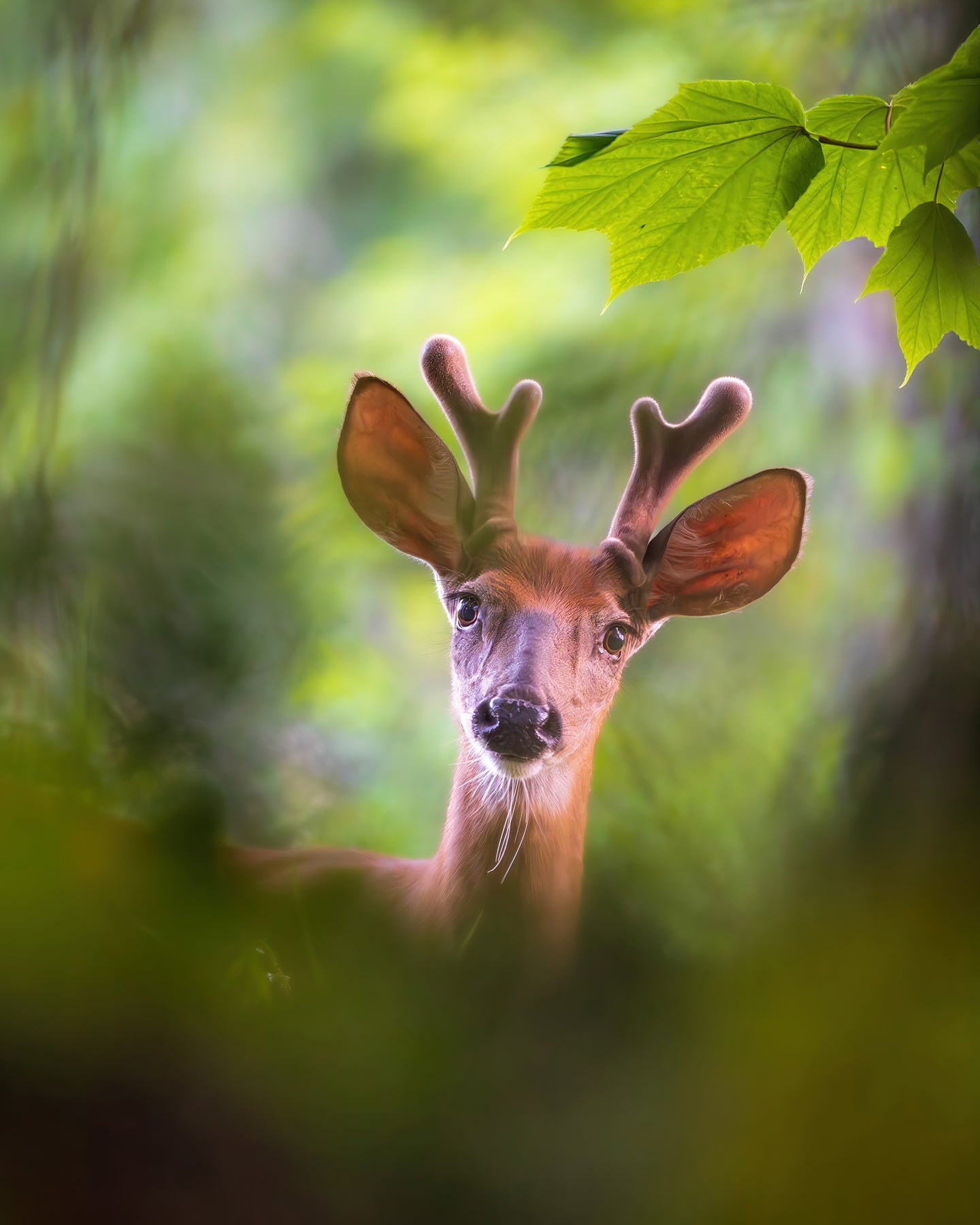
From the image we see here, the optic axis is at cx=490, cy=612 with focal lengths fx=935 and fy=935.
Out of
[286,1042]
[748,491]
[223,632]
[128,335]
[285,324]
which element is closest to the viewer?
[286,1042]

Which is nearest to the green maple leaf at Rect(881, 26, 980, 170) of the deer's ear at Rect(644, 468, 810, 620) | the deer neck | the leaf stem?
the leaf stem

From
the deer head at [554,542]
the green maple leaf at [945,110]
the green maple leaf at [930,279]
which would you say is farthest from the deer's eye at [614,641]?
the green maple leaf at [945,110]

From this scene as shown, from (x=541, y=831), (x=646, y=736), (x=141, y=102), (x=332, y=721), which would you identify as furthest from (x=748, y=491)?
(x=141, y=102)

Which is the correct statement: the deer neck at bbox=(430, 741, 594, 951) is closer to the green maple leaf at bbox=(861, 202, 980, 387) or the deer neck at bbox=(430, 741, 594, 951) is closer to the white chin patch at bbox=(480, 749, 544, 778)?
the white chin patch at bbox=(480, 749, 544, 778)

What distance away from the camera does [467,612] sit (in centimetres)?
86

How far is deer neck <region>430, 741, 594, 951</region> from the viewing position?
0.85 meters

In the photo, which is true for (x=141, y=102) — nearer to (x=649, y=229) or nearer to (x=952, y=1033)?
(x=649, y=229)

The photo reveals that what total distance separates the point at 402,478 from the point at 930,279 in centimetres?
50

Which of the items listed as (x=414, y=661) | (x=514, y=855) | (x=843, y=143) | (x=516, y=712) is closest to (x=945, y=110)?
(x=843, y=143)

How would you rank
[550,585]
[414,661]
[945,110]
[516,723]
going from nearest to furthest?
[945,110] → [516,723] → [550,585] → [414,661]

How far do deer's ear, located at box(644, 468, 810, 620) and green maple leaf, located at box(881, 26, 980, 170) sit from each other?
44 cm

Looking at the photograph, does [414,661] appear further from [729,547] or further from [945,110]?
[945,110]

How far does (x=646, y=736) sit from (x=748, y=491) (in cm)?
55

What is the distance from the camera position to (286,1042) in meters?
0.57
